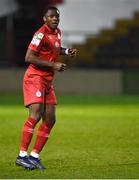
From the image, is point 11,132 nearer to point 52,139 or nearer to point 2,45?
point 52,139

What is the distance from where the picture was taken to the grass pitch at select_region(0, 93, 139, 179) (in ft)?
30.1

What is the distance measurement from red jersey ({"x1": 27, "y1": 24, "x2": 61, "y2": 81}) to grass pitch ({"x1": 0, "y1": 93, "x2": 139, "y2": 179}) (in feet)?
4.00

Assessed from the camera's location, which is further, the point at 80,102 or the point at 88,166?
the point at 80,102

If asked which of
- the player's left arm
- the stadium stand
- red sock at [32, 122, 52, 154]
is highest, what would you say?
the player's left arm

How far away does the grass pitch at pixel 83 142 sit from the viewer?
9164 millimetres

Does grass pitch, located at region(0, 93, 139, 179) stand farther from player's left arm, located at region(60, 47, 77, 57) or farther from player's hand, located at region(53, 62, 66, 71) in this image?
player's left arm, located at region(60, 47, 77, 57)

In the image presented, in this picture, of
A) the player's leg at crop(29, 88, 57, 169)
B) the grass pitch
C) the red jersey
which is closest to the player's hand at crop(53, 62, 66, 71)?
the red jersey

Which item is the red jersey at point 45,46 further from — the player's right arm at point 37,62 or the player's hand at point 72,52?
the player's hand at point 72,52

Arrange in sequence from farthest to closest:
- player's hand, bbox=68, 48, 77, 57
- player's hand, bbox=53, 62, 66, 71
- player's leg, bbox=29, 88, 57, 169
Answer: player's hand, bbox=68, 48, 77, 57 < player's leg, bbox=29, 88, 57, 169 < player's hand, bbox=53, 62, 66, 71

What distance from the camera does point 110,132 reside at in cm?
1448

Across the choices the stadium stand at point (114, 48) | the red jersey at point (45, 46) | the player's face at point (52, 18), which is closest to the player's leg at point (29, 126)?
the red jersey at point (45, 46)

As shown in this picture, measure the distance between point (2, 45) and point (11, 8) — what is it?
2.69 m

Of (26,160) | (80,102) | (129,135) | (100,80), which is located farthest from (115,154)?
(100,80)

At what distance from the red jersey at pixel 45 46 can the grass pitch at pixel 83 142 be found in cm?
122
